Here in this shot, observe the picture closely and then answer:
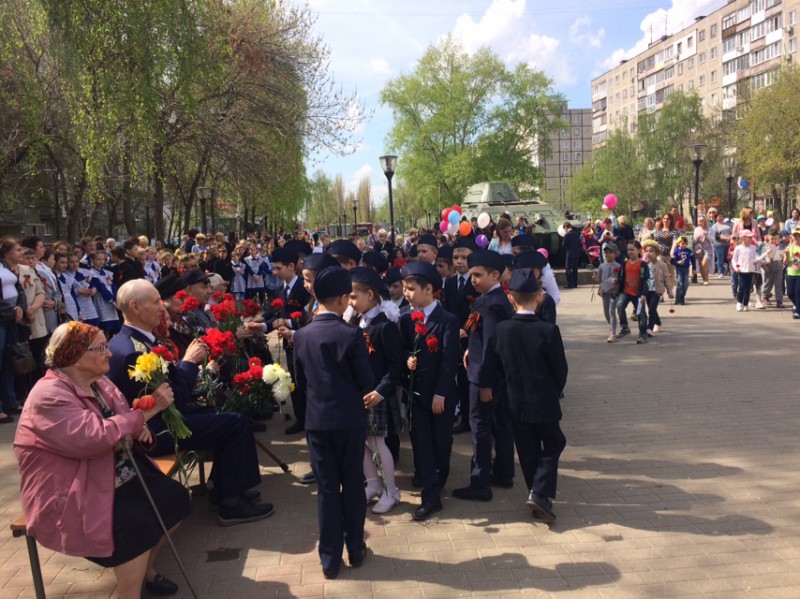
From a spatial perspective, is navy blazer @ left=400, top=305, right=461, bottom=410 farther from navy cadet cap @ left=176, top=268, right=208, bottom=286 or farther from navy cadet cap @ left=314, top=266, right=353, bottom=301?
navy cadet cap @ left=176, top=268, right=208, bottom=286

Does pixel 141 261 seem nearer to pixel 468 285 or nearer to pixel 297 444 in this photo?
pixel 297 444

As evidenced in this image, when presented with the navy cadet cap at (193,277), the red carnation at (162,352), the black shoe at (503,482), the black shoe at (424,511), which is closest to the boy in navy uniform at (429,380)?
the black shoe at (424,511)

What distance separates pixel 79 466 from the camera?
3301 millimetres

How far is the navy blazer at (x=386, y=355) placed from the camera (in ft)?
15.4

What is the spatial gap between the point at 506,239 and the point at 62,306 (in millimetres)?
7573

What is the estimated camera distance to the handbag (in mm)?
7617

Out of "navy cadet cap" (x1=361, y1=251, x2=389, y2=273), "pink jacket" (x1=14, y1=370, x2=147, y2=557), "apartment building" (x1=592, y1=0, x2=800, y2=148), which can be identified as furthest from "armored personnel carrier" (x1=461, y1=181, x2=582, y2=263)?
"apartment building" (x1=592, y1=0, x2=800, y2=148)

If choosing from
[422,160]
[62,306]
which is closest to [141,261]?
[62,306]

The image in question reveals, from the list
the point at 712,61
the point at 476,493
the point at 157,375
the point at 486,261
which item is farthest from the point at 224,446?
the point at 712,61

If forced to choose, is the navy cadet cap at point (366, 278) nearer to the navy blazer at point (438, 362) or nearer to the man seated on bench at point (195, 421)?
the navy blazer at point (438, 362)

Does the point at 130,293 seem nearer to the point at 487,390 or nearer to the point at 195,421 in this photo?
the point at 195,421

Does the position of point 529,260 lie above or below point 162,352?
above

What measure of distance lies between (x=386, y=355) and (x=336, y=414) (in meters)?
0.89

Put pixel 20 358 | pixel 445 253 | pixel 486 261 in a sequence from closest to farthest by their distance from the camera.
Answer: pixel 486 261
pixel 20 358
pixel 445 253
